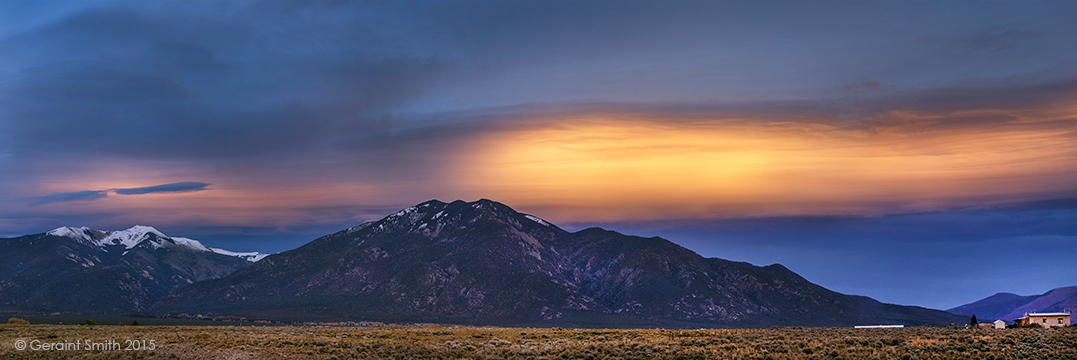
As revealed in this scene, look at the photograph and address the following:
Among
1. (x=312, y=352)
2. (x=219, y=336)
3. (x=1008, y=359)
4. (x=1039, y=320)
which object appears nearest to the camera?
(x=1008, y=359)

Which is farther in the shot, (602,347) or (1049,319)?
(1049,319)

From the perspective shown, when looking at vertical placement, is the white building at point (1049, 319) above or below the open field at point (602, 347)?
above

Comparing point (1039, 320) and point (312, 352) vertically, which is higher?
point (1039, 320)

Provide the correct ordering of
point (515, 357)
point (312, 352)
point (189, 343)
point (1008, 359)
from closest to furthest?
1. point (1008, 359)
2. point (515, 357)
3. point (312, 352)
4. point (189, 343)

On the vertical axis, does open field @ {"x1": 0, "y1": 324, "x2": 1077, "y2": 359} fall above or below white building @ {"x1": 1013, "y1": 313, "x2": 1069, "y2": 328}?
below

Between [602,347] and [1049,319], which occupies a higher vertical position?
[1049,319]

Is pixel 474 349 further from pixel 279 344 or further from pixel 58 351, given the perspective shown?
pixel 58 351

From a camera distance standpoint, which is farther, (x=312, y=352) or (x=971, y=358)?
(x=312, y=352)

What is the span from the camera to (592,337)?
65.8 metres

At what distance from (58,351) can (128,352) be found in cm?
499

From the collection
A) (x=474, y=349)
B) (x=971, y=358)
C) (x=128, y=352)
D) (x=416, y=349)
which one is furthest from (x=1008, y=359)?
(x=128, y=352)

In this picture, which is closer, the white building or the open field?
the open field

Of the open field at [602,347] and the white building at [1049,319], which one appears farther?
the white building at [1049,319]

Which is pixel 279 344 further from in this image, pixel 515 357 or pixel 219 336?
pixel 515 357
